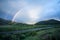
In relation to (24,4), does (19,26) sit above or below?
below

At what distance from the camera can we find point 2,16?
229 cm

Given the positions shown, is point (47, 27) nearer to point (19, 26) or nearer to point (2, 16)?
point (19, 26)

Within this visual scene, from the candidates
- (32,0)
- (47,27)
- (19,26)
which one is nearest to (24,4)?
(32,0)

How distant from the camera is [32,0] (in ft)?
7.94

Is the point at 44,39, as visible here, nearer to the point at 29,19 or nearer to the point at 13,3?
the point at 29,19

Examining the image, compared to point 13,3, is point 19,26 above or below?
below

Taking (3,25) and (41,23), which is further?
(41,23)

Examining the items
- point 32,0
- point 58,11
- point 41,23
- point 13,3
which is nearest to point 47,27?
point 41,23

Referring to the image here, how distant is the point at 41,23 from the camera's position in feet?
7.97

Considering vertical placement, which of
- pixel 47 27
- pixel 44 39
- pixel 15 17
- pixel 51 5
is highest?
pixel 51 5

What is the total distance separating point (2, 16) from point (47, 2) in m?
0.74

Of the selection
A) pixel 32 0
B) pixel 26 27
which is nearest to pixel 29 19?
pixel 26 27

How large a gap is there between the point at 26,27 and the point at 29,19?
0.13 m

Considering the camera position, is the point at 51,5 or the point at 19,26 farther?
the point at 51,5
